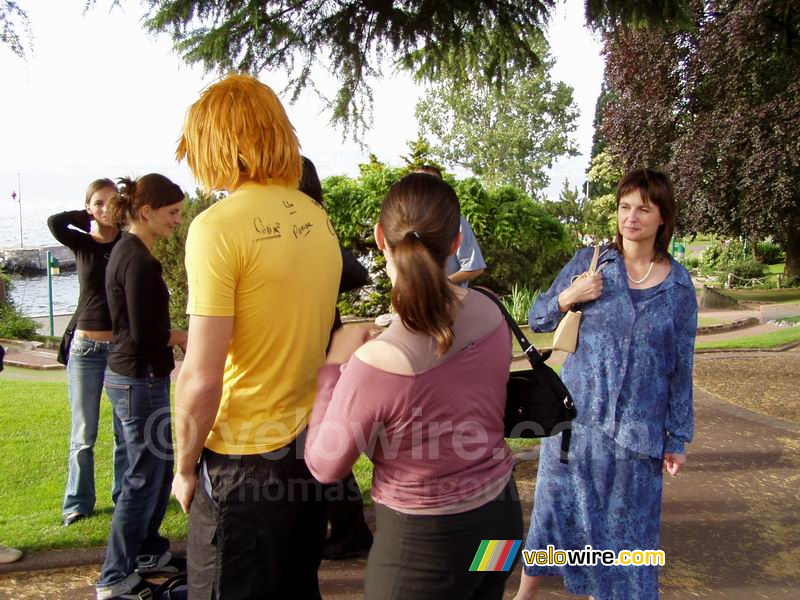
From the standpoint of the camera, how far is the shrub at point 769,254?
1385 inches

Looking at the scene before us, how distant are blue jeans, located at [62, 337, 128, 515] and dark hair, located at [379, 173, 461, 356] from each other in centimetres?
270

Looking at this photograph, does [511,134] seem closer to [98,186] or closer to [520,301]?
[520,301]

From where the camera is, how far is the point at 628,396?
10.2ft

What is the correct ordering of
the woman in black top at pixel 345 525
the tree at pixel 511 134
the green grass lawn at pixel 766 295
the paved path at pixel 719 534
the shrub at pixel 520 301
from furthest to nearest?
1. the tree at pixel 511 134
2. the green grass lawn at pixel 766 295
3. the shrub at pixel 520 301
4. the woman in black top at pixel 345 525
5. the paved path at pixel 719 534

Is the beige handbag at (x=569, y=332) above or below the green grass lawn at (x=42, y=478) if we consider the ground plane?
above

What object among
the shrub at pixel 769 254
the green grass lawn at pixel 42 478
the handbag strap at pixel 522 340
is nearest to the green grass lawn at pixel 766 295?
the shrub at pixel 769 254

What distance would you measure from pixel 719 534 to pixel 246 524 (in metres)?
3.22

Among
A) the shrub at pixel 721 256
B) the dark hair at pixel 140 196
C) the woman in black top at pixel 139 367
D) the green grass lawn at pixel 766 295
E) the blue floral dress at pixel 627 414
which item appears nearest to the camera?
the blue floral dress at pixel 627 414

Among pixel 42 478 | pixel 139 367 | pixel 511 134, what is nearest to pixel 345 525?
pixel 139 367

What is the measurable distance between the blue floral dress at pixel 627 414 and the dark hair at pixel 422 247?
1495 mm

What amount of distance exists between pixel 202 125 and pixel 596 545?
7.73 ft

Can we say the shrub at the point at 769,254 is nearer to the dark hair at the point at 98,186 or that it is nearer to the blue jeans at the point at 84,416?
the dark hair at the point at 98,186

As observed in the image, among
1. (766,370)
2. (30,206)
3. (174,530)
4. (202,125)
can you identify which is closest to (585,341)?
(202,125)

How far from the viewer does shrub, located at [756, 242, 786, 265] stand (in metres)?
35.2
